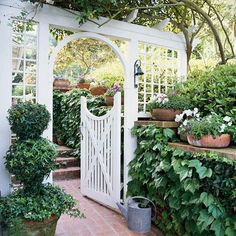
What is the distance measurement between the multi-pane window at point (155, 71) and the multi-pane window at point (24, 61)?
63.0 inches

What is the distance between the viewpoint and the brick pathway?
3232 mm

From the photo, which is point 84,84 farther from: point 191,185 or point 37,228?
point 191,185

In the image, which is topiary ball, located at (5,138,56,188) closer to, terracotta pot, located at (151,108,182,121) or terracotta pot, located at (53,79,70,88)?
terracotta pot, located at (151,108,182,121)

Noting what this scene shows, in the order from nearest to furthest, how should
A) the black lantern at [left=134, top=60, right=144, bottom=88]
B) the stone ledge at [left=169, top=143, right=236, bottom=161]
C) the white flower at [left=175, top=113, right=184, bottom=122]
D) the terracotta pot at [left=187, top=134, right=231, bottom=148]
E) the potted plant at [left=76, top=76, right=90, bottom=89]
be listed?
the stone ledge at [left=169, top=143, right=236, bottom=161] < the terracotta pot at [left=187, top=134, right=231, bottom=148] < the white flower at [left=175, top=113, right=184, bottom=122] < the black lantern at [left=134, top=60, right=144, bottom=88] < the potted plant at [left=76, top=76, right=90, bottom=89]

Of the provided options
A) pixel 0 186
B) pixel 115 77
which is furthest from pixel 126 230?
pixel 115 77

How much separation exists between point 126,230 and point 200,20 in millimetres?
3776

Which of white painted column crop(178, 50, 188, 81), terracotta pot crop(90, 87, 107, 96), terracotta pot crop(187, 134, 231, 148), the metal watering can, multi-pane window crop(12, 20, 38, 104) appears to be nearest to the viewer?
terracotta pot crop(187, 134, 231, 148)

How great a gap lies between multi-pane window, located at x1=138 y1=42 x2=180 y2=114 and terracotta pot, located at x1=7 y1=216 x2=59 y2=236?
6.99ft

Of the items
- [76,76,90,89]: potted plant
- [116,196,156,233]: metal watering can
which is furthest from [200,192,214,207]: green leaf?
[76,76,90,89]: potted plant

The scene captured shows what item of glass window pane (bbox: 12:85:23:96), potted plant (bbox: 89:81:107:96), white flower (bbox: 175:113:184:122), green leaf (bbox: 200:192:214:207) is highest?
potted plant (bbox: 89:81:107:96)

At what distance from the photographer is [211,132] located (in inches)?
108

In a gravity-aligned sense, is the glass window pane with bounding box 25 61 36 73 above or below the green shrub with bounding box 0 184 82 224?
above

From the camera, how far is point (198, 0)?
15.6ft

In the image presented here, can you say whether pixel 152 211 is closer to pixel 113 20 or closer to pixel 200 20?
pixel 113 20
